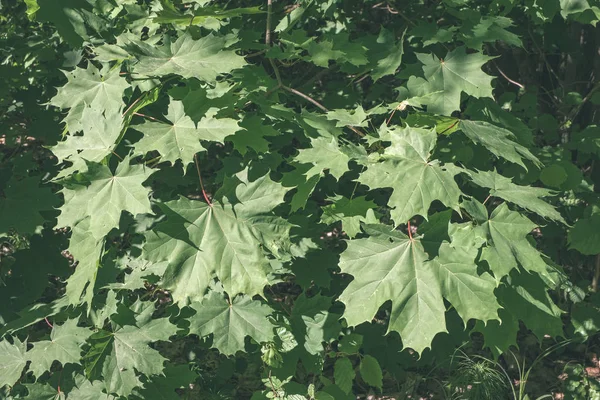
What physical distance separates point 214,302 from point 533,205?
1256mm

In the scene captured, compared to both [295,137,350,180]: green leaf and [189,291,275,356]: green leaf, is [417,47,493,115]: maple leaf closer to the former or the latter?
[295,137,350,180]: green leaf

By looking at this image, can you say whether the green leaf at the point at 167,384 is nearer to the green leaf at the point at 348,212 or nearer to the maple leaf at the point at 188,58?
the green leaf at the point at 348,212

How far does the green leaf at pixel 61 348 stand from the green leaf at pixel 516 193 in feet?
5.15

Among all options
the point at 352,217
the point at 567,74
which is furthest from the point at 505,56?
the point at 352,217

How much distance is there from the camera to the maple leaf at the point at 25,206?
349 centimetres

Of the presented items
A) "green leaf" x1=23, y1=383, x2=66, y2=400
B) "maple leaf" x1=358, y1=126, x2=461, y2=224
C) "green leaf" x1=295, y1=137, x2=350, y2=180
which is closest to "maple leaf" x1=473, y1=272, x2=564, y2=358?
"maple leaf" x1=358, y1=126, x2=461, y2=224

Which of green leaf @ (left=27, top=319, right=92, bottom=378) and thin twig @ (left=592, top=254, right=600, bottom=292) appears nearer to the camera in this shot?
green leaf @ (left=27, top=319, right=92, bottom=378)

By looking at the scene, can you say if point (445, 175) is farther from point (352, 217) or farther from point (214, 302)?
point (214, 302)

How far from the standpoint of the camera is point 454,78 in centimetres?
314

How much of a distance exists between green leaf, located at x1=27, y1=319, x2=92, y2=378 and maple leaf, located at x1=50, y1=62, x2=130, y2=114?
0.84m

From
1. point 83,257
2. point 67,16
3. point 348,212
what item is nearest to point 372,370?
point 348,212

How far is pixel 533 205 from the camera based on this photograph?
2477mm

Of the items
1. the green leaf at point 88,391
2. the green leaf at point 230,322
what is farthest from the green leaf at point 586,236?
the green leaf at point 88,391

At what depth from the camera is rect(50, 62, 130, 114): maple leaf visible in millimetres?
2738
